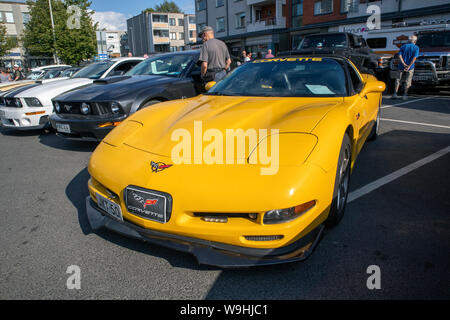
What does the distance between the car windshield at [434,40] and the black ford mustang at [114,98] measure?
1011 centimetres

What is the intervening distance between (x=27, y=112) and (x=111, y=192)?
4624 mm

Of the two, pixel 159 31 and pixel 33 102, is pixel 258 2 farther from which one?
pixel 159 31

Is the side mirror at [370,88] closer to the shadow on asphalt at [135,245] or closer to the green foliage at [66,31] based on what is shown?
the shadow on asphalt at [135,245]

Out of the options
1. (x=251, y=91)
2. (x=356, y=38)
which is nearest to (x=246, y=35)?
(x=356, y=38)

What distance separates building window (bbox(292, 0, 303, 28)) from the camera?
86.2ft

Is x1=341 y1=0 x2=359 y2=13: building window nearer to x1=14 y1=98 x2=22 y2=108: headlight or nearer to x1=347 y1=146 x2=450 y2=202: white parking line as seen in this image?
x1=347 y1=146 x2=450 y2=202: white parking line

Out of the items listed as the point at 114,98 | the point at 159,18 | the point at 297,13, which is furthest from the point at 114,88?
the point at 159,18

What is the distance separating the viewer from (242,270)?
6.53 ft

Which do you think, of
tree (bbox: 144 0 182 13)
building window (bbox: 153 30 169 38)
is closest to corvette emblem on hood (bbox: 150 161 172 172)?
building window (bbox: 153 30 169 38)

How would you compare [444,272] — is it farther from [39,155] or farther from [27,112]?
[27,112]

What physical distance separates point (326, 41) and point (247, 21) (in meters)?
22.9

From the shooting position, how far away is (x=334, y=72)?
10.2 feet

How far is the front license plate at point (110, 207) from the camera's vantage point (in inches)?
80.3

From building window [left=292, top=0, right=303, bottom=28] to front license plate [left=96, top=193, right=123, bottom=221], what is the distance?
27.8 metres
